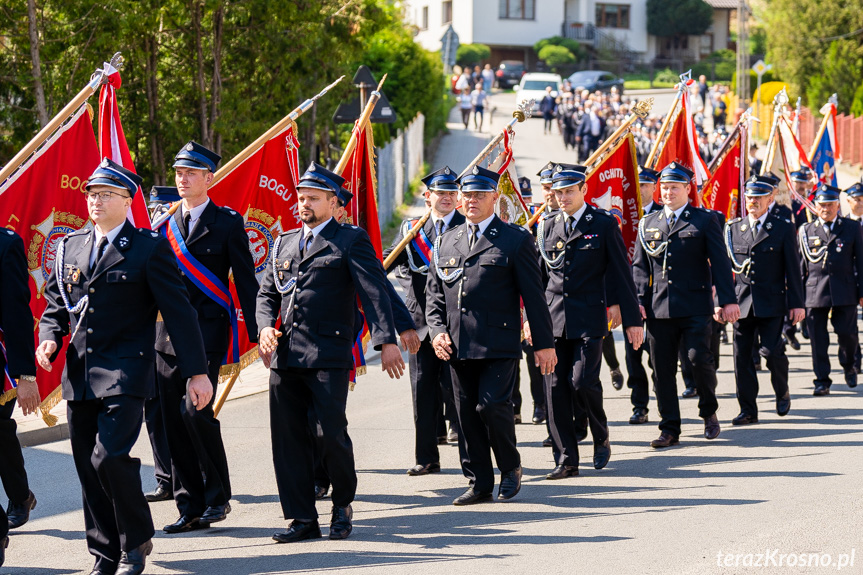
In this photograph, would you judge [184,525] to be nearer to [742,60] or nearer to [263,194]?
[263,194]

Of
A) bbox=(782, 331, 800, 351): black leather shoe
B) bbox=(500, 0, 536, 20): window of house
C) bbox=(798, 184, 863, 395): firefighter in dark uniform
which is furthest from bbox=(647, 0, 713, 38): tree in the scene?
bbox=(798, 184, 863, 395): firefighter in dark uniform

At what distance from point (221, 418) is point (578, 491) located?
4.05 metres

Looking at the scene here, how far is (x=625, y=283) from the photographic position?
900 centimetres

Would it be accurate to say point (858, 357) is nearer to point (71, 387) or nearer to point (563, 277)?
point (563, 277)

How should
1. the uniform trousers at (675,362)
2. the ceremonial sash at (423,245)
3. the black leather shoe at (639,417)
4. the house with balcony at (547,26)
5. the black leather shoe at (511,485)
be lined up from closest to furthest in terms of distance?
the black leather shoe at (511,485) → the ceremonial sash at (423,245) → the uniform trousers at (675,362) → the black leather shoe at (639,417) → the house with balcony at (547,26)

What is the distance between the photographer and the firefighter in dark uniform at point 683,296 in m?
9.82

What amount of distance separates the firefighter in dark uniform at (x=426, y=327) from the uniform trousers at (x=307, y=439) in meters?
1.79

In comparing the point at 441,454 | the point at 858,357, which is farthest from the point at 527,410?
the point at 858,357

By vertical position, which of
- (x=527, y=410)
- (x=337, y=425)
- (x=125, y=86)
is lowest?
(x=527, y=410)

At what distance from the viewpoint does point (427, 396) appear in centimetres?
911

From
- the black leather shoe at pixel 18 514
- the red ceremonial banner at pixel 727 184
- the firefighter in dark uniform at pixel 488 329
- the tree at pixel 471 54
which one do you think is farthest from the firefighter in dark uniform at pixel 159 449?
the tree at pixel 471 54

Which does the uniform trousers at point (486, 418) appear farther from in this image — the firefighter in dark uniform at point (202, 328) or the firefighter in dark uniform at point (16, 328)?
the firefighter in dark uniform at point (16, 328)

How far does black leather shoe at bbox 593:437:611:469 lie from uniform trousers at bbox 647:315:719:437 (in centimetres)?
96

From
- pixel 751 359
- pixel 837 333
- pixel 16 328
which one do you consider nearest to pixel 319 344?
pixel 16 328
